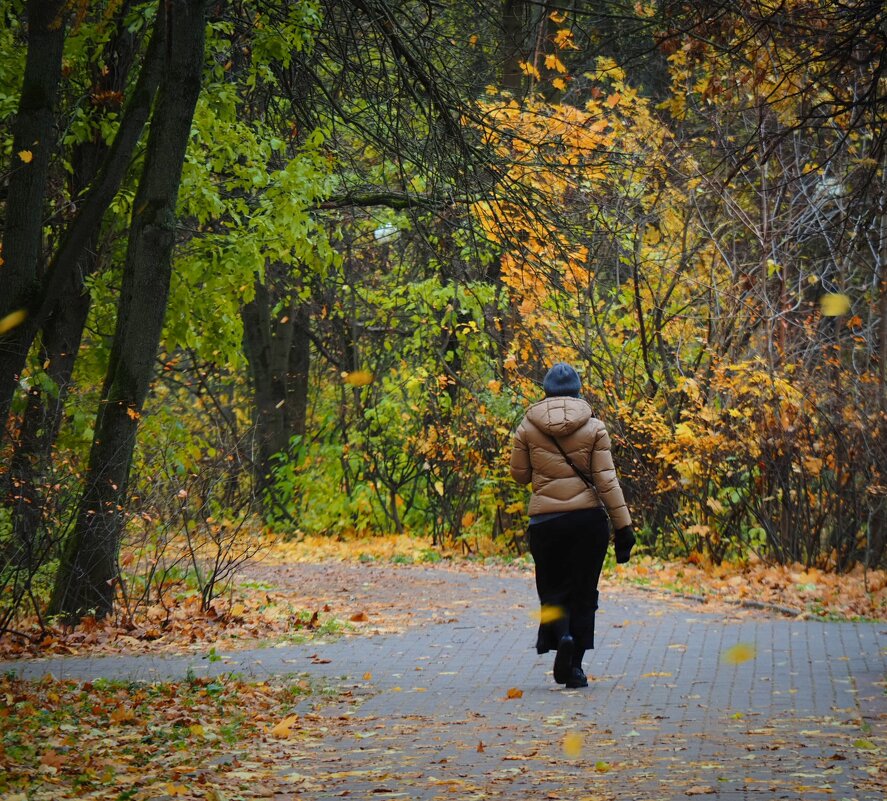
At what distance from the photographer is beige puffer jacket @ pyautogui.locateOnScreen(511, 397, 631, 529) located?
27.2 ft

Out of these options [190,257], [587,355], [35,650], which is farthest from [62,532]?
[587,355]

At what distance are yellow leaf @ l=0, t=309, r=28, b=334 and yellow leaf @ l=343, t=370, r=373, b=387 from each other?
10270 millimetres

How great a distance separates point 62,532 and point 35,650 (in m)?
1.01

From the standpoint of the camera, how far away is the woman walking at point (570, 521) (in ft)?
27.2

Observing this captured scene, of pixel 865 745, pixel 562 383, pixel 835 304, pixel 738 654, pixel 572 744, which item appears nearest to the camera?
pixel 865 745

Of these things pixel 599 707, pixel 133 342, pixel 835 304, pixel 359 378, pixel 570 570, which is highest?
pixel 835 304

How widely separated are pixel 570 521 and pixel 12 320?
485 centimetres

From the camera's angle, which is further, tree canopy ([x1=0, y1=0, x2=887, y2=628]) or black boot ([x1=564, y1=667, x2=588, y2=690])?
tree canopy ([x1=0, y1=0, x2=887, y2=628])

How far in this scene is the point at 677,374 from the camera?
632 inches

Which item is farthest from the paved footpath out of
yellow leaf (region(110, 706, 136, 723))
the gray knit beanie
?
the gray knit beanie

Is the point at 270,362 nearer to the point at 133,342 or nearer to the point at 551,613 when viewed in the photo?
the point at 133,342

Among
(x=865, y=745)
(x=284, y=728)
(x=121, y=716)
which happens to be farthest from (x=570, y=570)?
(x=121, y=716)

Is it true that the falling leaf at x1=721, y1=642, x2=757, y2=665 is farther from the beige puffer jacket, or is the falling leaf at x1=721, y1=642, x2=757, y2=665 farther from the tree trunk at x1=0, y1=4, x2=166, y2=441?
the tree trunk at x1=0, y1=4, x2=166, y2=441

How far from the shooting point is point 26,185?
10266mm
